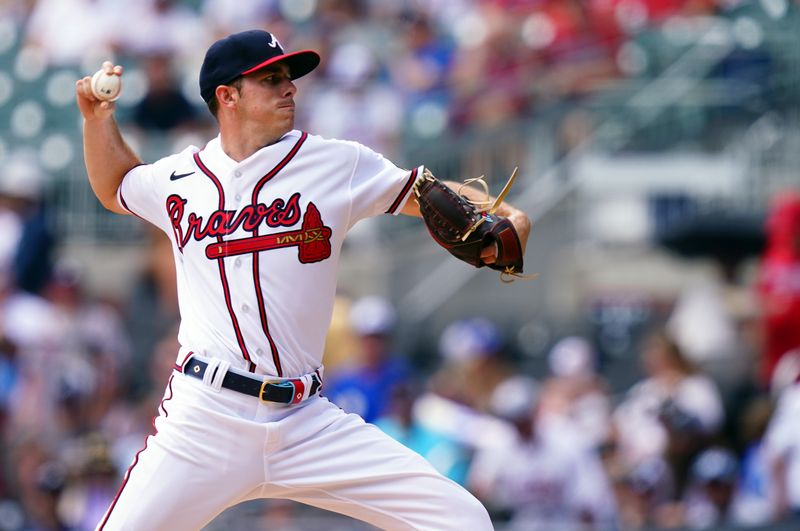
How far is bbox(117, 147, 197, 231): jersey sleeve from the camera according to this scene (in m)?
4.57

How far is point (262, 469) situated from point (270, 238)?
715 mm

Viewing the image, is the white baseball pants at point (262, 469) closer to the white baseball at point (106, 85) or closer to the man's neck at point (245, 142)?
the man's neck at point (245, 142)

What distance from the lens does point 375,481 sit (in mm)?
4355

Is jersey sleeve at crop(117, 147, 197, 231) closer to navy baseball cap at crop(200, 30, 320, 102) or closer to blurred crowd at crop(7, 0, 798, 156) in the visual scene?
navy baseball cap at crop(200, 30, 320, 102)

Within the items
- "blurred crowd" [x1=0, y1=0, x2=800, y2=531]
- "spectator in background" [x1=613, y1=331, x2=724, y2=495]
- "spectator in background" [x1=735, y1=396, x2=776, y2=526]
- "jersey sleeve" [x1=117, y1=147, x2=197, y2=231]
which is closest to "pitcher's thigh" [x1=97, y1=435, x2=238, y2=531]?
"jersey sleeve" [x1=117, y1=147, x2=197, y2=231]

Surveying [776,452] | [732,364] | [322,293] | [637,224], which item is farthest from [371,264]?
[322,293]

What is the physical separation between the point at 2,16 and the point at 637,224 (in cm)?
670

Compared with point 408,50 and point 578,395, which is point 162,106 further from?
point 578,395

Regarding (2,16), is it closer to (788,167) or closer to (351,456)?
(788,167)

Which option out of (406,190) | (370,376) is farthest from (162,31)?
(406,190)

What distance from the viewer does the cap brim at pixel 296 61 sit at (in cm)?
439

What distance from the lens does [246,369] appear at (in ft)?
14.4

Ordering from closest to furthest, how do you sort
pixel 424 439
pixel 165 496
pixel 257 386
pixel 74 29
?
pixel 165 496 → pixel 257 386 → pixel 424 439 → pixel 74 29

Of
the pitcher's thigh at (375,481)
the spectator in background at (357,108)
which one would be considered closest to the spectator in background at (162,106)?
the spectator in background at (357,108)
